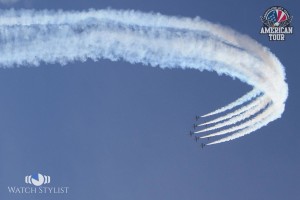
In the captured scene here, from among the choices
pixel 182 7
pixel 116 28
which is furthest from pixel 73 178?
pixel 182 7

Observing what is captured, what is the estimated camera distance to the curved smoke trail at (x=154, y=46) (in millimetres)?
4777

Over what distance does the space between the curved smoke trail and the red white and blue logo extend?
23 centimetres

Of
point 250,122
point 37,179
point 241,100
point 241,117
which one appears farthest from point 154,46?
point 37,179

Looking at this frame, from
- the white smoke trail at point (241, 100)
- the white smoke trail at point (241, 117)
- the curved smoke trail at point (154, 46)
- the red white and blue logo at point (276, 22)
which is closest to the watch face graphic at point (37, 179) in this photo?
the curved smoke trail at point (154, 46)

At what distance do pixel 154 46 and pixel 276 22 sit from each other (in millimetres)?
1419

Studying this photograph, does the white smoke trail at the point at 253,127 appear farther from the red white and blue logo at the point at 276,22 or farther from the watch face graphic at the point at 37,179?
the watch face graphic at the point at 37,179

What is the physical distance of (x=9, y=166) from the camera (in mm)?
4832

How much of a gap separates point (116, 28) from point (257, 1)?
5.37 feet

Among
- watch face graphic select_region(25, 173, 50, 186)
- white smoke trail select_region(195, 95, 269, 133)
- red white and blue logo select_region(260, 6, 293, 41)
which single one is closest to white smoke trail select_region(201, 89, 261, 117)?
white smoke trail select_region(195, 95, 269, 133)

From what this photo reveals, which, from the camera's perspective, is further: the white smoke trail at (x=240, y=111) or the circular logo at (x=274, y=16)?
the circular logo at (x=274, y=16)

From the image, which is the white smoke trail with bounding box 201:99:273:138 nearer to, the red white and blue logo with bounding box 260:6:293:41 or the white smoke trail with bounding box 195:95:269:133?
the white smoke trail with bounding box 195:95:269:133

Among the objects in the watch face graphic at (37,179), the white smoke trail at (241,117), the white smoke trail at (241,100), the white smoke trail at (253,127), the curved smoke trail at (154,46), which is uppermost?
the curved smoke trail at (154,46)

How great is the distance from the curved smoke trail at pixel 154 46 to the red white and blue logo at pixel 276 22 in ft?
0.75

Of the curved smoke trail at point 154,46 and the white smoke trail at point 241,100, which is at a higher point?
the curved smoke trail at point 154,46
